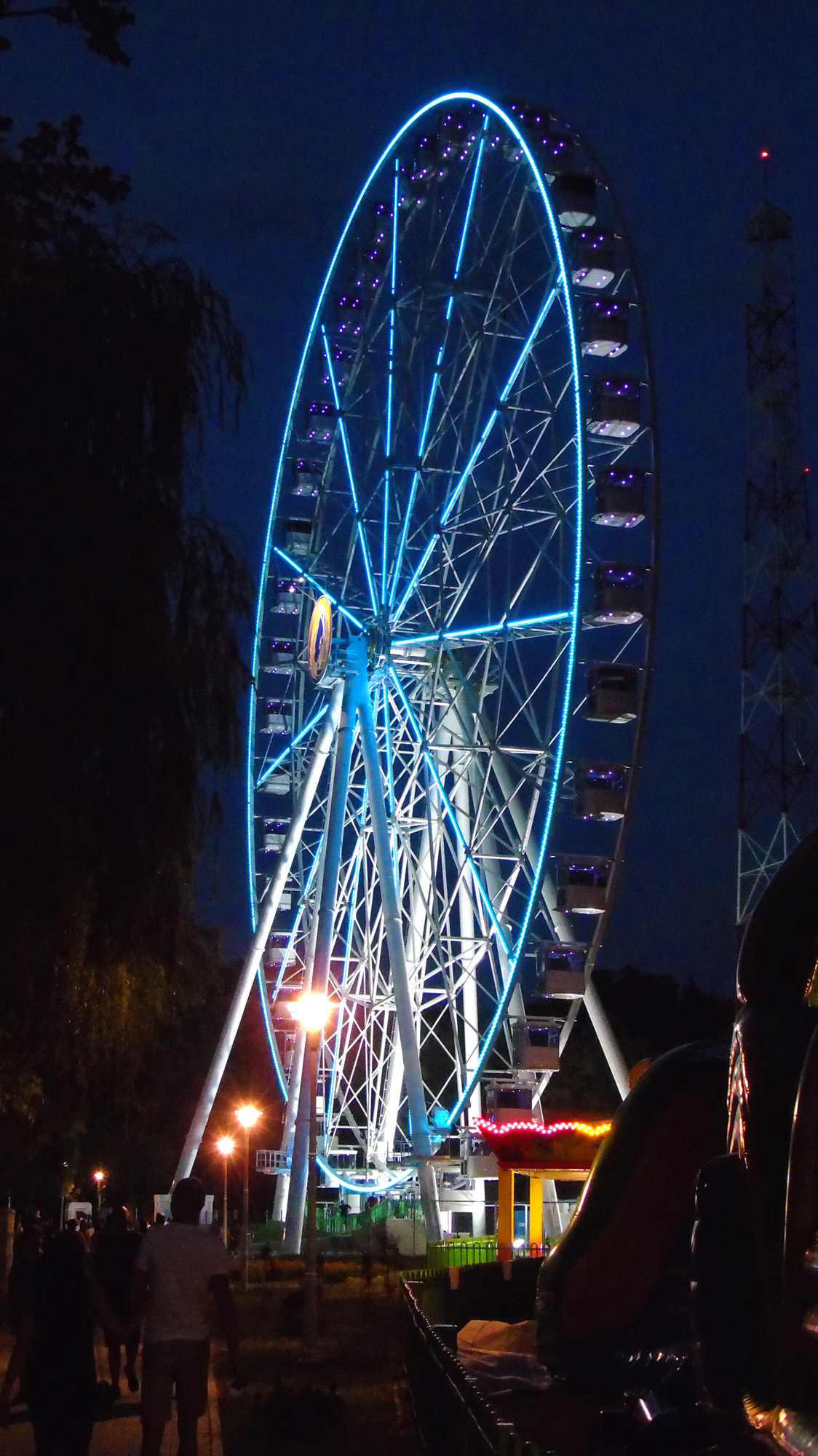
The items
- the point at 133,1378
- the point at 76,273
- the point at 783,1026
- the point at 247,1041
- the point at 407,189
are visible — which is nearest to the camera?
the point at 783,1026

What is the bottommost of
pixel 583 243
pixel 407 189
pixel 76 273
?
pixel 76 273

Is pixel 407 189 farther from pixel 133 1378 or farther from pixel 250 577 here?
pixel 133 1378

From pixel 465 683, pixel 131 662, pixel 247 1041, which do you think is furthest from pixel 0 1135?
pixel 247 1041

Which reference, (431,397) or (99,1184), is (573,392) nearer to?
(431,397)

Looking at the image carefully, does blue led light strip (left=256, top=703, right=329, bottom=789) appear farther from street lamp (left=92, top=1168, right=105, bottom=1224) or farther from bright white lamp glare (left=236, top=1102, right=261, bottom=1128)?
street lamp (left=92, top=1168, right=105, bottom=1224)

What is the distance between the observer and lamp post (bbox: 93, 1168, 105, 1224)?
5301cm

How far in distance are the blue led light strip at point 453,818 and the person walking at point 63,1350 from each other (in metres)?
20.3

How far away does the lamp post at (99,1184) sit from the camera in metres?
53.0

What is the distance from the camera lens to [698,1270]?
628 centimetres

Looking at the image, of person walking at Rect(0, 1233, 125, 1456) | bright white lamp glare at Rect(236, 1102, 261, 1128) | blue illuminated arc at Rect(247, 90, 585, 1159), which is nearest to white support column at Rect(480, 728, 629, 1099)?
blue illuminated arc at Rect(247, 90, 585, 1159)

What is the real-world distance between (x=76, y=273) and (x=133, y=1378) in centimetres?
784

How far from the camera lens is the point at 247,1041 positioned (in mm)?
74812

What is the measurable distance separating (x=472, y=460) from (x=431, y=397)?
193cm

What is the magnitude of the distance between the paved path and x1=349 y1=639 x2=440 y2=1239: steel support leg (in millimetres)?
16372
